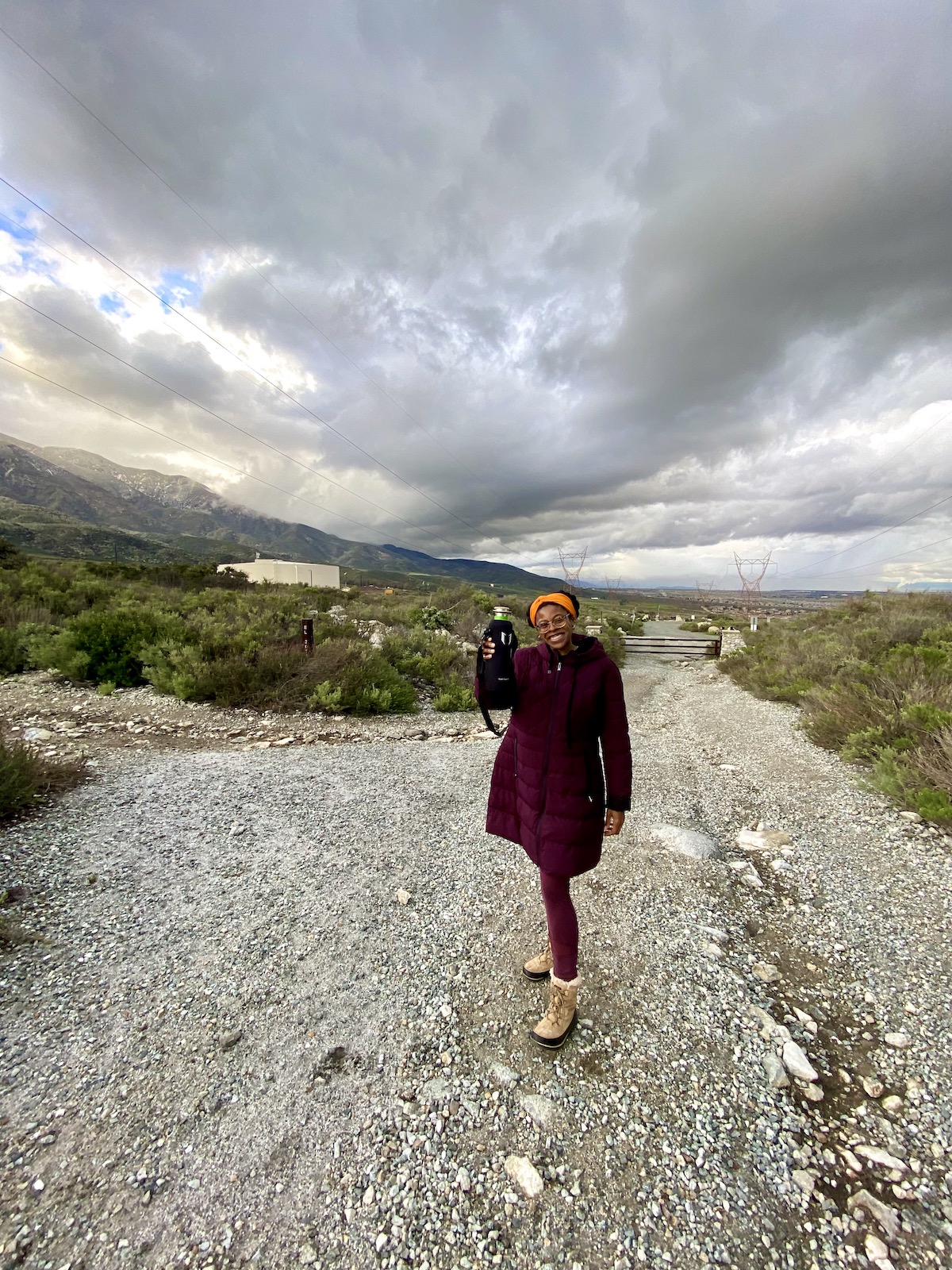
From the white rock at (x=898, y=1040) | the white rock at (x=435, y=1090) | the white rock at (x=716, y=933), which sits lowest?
the white rock at (x=716, y=933)

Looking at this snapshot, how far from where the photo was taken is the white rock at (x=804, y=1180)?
1.86m

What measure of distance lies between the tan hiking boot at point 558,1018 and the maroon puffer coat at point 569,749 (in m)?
0.62

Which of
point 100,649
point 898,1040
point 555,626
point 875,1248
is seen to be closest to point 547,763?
point 555,626

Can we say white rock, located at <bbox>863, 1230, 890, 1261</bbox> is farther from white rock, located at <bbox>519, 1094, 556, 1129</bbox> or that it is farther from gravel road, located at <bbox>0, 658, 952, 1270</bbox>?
white rock, located at <bbox>519, 1094, 556, 1129</bbox>

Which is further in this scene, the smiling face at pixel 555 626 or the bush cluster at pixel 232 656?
the bush cluster at pixel 232 656

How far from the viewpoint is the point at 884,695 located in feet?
24.3

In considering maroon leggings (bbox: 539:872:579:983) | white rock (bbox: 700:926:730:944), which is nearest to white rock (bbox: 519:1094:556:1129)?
maroon leggings (bbox: 539:872:579:983)

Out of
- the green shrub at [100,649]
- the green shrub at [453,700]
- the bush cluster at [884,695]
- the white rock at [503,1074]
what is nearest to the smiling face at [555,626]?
the white rock at [503,1074]

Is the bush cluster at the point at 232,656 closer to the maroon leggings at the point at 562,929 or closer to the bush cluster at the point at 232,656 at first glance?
the bush cluster at the point at 232,656

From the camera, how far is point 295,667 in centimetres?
867

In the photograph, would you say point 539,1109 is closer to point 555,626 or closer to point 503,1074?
point 503,1074

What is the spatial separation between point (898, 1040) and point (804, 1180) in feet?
3.49

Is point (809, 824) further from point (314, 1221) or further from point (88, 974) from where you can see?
point (88, 974)

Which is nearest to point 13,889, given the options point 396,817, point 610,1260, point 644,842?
point 396,817
